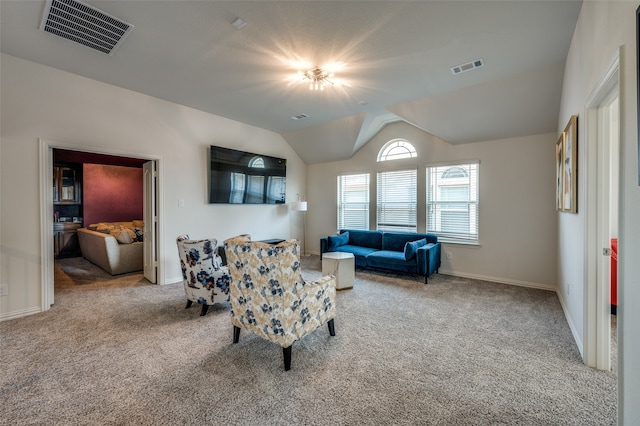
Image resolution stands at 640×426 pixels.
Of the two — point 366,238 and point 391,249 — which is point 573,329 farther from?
point 366,238

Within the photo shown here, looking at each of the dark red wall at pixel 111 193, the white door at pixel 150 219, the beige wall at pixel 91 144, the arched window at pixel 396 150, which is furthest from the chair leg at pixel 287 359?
the dark red wall at pixel 111 193

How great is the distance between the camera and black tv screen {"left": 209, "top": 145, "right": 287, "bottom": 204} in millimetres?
4926

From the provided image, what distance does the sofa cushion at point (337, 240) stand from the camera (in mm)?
5454

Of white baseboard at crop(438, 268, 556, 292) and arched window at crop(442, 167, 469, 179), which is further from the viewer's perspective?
arched window at crop(442, 167, 469, 179)

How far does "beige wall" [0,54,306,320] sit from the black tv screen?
0.19 m

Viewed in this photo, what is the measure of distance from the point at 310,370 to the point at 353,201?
466 centimetres

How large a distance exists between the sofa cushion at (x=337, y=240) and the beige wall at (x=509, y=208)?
61.1 inches

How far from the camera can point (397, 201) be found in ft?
18.6

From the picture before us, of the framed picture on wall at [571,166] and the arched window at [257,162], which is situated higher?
the arched window at [257,162]

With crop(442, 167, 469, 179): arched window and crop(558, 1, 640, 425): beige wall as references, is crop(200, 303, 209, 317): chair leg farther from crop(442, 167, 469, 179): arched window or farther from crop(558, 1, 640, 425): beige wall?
crop(442, 167, 469, 179): arched window

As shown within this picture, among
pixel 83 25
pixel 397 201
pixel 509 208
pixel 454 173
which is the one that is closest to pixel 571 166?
pixel 509 208

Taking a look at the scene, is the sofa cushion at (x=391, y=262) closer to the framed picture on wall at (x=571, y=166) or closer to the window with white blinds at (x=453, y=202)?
the window with white blinds at (x=453, y=202)

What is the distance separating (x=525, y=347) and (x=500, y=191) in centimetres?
287

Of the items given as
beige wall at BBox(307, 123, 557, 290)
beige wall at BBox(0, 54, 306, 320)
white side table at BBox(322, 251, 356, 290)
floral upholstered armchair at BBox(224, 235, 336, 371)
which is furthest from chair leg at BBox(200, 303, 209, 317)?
beige wall at BBox(307, 123, 557, 290)
